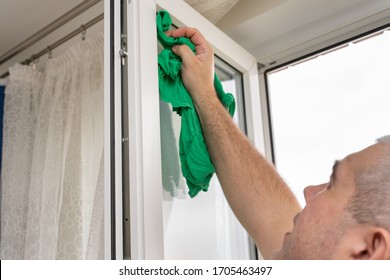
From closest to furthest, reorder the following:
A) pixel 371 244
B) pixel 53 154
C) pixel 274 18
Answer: pixel 371 244 → pixel 274 18 → pixel 53 154

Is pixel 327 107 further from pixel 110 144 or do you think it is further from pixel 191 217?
pixel 110 144

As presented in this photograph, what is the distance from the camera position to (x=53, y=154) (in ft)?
4.86

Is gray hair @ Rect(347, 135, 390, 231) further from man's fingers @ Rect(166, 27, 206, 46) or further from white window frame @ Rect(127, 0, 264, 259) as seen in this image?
man's fingers @ Rect(166, 27, 206, 46)

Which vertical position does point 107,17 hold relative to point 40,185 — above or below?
above

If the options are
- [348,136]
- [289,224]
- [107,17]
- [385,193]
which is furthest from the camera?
[348,136]

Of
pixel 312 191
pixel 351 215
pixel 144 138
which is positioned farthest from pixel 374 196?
pixel 144 138

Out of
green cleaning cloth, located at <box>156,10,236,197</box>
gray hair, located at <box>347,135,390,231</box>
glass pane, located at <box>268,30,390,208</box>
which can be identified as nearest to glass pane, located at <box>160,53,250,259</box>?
green cleaning cloth, located at <box>156,10,236,197</box>

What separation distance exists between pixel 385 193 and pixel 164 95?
52 centimetres

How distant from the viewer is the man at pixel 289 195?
2.13 feet

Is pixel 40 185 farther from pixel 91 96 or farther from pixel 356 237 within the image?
pixel 356 237

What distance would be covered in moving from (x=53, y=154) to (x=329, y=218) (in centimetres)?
104
